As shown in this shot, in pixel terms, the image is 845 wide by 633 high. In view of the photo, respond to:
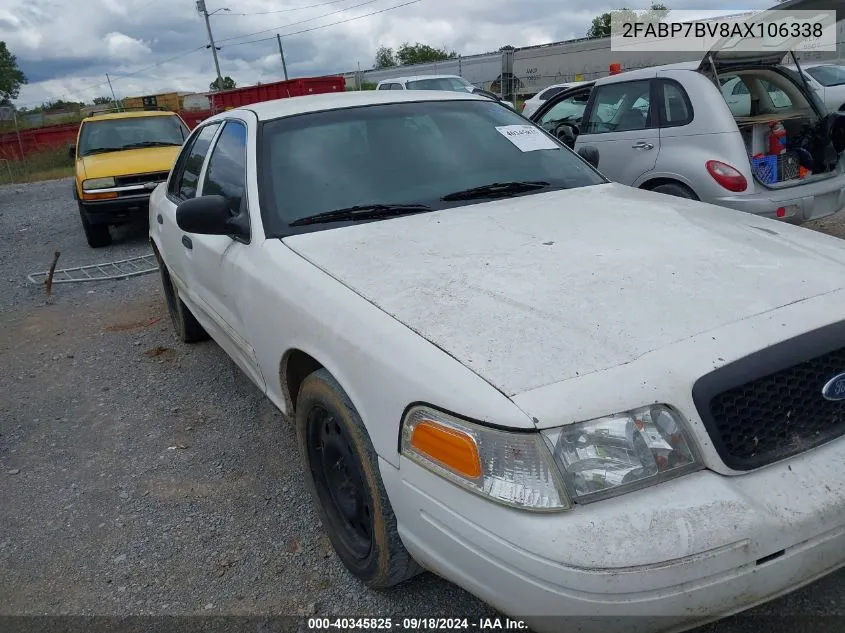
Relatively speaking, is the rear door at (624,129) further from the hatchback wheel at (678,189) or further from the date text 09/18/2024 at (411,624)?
the date text 09/18/2024 at (411,624)

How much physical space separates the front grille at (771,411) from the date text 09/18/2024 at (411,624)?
3.14ft

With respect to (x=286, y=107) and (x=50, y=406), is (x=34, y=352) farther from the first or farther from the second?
(x=286, y=107)

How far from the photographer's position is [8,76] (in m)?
63.0

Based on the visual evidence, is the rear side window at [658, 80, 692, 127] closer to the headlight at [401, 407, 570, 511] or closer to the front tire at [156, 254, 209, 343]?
the front tire at [156, 254, 209, 343]

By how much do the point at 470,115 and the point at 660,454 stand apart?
7.61 ft

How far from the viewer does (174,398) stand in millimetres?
4270

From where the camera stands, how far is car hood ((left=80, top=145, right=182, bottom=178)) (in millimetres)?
8891

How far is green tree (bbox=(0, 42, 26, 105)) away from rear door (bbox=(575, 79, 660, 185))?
68534 millimetres

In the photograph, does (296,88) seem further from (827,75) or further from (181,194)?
(181,194)

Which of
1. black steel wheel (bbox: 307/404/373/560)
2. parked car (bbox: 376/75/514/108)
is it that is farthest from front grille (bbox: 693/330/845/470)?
parked car (bbox: 376/75/514/108)

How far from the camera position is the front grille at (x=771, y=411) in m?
1.66

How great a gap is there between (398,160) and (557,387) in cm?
177

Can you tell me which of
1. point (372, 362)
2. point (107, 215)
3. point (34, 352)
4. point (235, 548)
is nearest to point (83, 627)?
point (235, 548)

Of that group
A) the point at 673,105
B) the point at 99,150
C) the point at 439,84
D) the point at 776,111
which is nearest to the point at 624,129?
the point at 673,105
